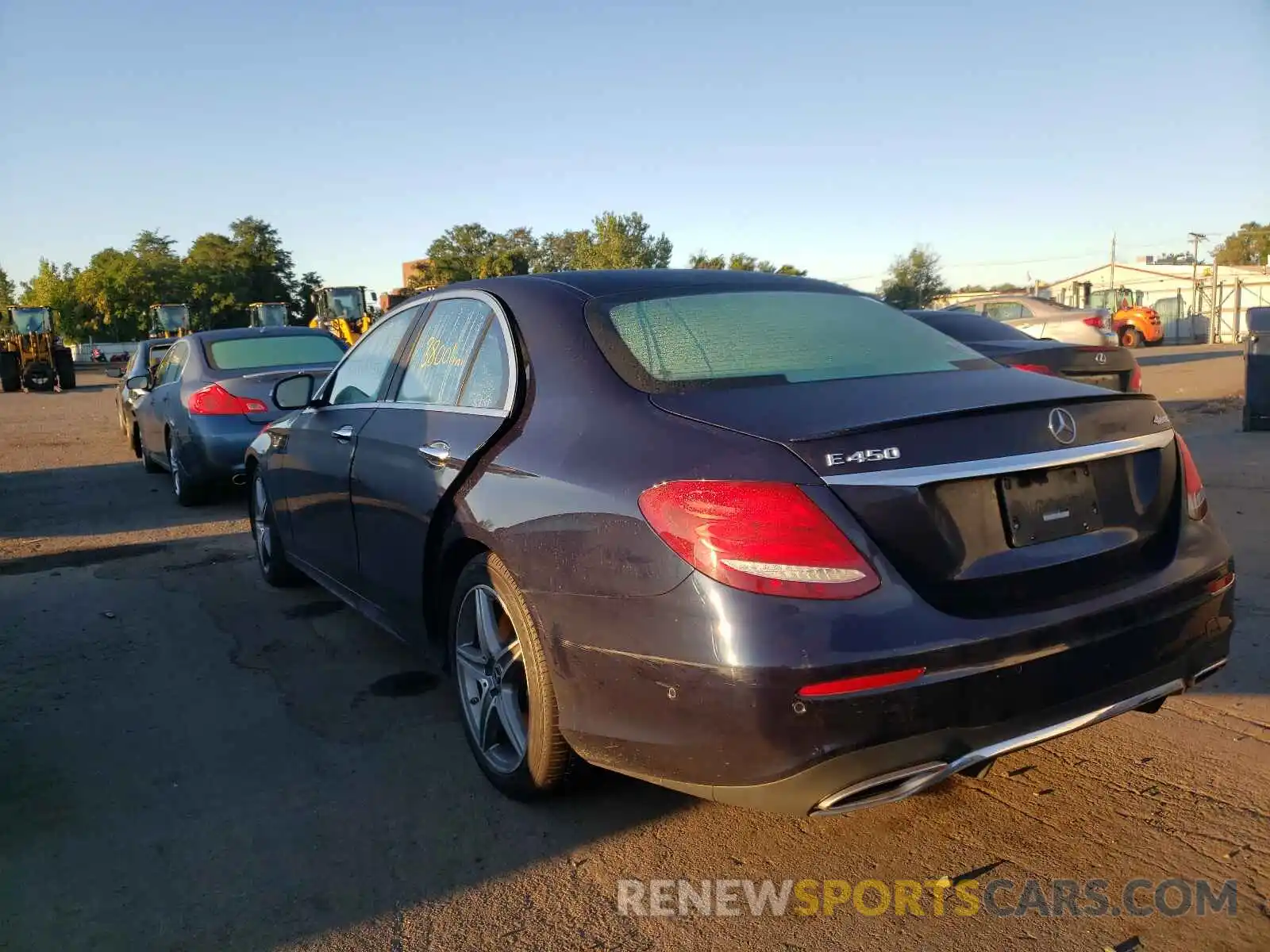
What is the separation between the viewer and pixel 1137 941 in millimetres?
2445

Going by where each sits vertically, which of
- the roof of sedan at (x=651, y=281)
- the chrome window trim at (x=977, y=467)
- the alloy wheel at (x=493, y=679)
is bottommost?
the alloy wheel at (x=493, y=679)

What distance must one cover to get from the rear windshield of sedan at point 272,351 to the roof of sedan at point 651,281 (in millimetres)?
5603

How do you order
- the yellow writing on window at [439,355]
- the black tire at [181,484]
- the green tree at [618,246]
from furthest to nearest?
the green tree at [618,246] → the black tire at [181,484] → the yellow writing on window at [439,355]

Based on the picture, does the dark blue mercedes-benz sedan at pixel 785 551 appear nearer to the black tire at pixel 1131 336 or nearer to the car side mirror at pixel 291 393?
the car side mirror at pixel 291 393

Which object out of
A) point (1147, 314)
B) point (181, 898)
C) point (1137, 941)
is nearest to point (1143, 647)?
point (1137, 941)

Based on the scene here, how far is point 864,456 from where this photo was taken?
247cm

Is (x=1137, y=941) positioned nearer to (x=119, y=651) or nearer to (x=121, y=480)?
(x=119, y=651)

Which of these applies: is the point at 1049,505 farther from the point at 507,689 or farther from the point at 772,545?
the point at 507,689

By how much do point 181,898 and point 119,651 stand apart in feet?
8.29

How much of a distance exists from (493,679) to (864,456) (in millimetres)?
1503

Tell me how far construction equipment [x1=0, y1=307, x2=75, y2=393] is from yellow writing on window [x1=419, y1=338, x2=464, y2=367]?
35.8m

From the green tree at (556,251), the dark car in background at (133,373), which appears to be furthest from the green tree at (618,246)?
the dark car in background at (133,373)

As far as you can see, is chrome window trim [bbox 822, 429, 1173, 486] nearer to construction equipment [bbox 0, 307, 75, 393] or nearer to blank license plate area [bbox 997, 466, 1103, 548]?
blank license plate area [bbox 997, 466, 1103, 548]

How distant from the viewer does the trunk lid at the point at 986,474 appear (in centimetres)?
246
